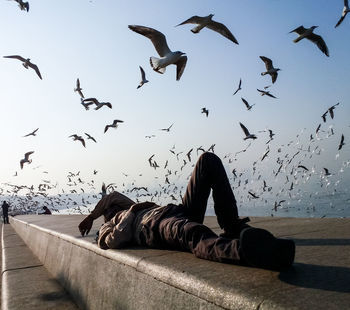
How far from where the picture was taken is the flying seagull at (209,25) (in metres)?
9.45

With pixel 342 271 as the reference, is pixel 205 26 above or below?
above

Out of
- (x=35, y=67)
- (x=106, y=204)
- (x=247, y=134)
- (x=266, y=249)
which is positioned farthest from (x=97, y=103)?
(x=266, y=249)

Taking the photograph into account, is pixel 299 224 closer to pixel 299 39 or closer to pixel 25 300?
pixel 25 300

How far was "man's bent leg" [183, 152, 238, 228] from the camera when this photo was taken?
13.7 ft

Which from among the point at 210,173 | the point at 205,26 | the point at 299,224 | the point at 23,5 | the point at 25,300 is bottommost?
the point at 25,300

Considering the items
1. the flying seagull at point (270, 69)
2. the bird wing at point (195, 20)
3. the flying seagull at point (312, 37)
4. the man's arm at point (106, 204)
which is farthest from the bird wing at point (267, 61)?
the man's arm at point (106, 204)

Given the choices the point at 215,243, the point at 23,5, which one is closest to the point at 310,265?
the point at 215,243

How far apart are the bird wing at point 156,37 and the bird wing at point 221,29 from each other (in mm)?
1345

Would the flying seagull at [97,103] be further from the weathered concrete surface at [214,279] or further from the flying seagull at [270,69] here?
the weathered concrete surface at [214,279]

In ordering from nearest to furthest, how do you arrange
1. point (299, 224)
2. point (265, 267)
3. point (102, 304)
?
point (265, 267), point (102, 304), point (299, 224)

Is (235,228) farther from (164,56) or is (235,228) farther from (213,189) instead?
(164,56)

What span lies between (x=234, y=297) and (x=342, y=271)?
2.69 feet

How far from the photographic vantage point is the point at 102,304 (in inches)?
163

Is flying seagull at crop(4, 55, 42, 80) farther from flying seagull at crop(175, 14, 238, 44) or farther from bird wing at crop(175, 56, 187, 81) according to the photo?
flying seagull at crop(175, 14, 238, 44)
